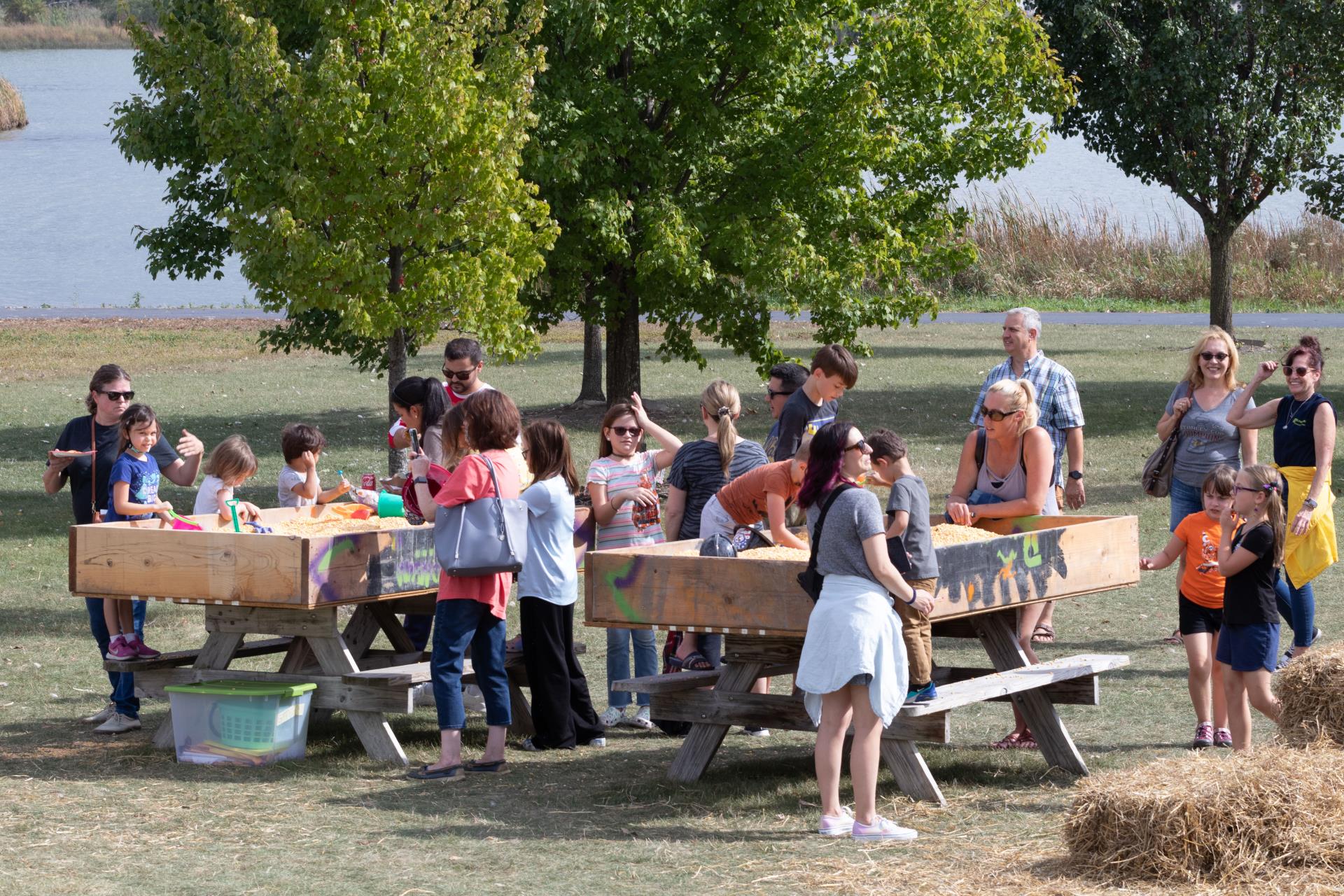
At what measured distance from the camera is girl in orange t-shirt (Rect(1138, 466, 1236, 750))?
7602mm

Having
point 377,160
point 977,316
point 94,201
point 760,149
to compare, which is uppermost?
point 94,201

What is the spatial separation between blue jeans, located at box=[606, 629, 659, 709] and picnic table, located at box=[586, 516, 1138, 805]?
85 centimetres

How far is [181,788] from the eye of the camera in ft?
23.5

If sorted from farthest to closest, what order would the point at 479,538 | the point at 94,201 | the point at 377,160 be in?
the point at 94,201 → the point at 377,160 → the point at 479,538

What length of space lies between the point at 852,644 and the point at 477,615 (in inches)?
78.4

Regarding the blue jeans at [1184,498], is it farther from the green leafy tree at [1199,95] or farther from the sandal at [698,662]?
the green leafy tree at [1199,95]

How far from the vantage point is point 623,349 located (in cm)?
2173

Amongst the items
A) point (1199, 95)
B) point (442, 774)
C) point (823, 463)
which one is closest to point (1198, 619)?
point (823, 463)

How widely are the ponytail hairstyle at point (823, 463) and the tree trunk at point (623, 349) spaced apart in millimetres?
14886

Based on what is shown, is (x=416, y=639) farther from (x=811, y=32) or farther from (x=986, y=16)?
(x=986, y=16)

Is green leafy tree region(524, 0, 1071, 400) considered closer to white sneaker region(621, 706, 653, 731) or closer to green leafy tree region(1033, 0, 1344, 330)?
green leafy tree region(1033, 0, 1344, 330)

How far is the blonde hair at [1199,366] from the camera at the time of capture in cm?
926

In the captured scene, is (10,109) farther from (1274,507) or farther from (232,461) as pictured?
(1274,507)

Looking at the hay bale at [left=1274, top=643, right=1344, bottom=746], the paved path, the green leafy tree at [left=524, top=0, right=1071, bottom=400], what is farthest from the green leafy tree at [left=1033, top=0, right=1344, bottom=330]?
the hay bale at [left=1274, top=643, right=1344, bottom=746]
